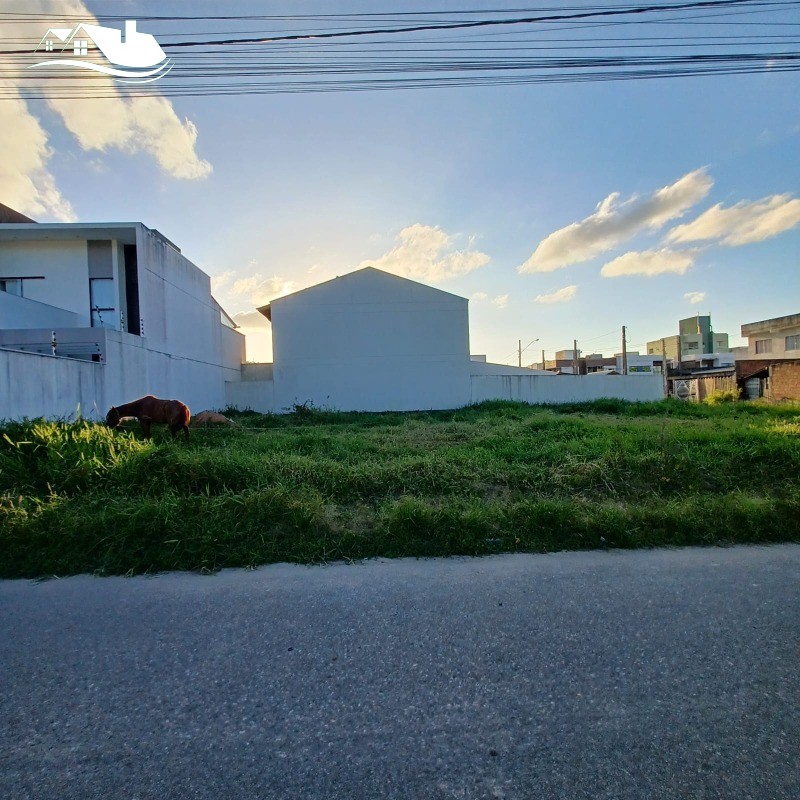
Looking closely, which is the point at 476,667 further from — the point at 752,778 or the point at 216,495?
the point at 216,495

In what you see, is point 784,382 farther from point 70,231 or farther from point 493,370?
point 70,231

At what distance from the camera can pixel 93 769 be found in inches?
59.9

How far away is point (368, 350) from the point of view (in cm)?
1872

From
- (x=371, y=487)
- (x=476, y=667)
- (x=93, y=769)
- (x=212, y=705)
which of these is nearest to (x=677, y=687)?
(x=476, y=667)

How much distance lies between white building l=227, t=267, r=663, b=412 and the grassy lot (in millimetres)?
11892

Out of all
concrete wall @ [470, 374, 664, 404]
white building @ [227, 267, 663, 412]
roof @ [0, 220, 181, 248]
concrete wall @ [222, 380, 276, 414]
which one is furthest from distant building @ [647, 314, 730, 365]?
roof @ [0, 220, 181, 248]

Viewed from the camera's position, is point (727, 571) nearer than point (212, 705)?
No

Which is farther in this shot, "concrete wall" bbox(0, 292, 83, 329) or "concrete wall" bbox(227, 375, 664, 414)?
"concrete wall" bbox(227, 375, 664, 414)

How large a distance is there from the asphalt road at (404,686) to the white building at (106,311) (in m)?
7.52

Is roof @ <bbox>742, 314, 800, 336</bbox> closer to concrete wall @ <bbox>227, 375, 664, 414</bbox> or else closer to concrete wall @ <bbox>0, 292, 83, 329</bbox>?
concrete wall @ <bbox>227, 375, 664, 414</bbox>

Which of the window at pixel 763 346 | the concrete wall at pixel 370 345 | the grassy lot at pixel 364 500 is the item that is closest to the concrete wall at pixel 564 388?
the concrete wall at pixel 370 345

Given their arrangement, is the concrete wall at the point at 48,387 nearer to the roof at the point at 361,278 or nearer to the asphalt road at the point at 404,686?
the asphalt road at the point at 404,686

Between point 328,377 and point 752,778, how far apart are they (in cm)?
1773

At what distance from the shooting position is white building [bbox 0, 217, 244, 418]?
9.31 meters
